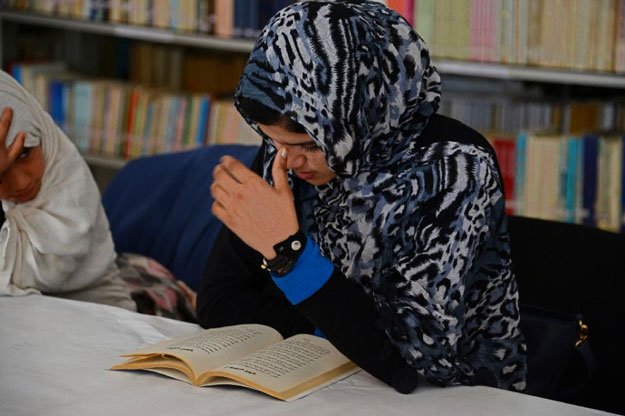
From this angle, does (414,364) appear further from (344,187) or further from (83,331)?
(83,331)

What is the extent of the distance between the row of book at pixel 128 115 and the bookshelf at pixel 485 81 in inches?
2.3

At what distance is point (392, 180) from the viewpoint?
5.35ft

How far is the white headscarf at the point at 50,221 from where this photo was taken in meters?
1.96

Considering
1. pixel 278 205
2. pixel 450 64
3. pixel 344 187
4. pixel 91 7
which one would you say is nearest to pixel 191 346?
pixel 278 205

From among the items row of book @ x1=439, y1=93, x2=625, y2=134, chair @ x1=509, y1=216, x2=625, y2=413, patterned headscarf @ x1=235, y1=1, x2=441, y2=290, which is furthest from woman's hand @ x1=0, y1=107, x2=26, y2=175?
row of book @ x1=439, y1=93, x2=625, y2=134

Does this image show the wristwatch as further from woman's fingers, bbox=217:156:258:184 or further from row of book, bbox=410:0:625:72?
row of book, bbox=410:0:625:72

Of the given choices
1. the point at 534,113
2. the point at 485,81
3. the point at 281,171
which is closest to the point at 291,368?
the point at 281,171

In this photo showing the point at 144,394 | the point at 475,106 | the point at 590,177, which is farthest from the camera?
the point at 475,106

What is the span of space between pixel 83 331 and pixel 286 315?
1.08 feet

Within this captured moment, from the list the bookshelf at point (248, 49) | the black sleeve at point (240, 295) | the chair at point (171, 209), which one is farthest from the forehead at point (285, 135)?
the bookshelf at point (248, 49)

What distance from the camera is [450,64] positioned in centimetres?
302

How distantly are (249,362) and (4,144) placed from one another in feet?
2.44

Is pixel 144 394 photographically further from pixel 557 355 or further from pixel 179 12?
pixel 179 12

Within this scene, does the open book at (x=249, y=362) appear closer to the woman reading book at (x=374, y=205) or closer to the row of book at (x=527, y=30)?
the woman reading book at (x=374, y=205)
